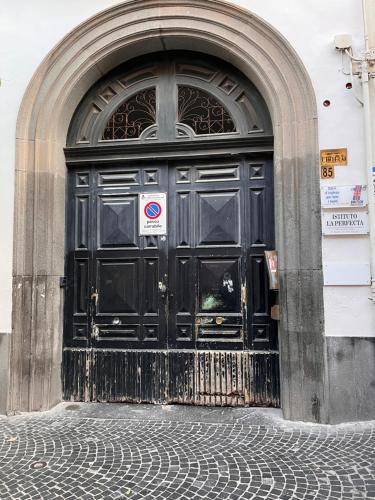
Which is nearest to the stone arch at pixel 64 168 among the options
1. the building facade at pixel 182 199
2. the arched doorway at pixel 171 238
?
the building facade at pixel 182 199

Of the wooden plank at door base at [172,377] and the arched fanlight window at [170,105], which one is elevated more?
the arched fanlight window at [170,105]

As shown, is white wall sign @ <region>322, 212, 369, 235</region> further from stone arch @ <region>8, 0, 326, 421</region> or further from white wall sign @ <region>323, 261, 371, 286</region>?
white wall sign @ <region>323, 261, 371, 286</region>

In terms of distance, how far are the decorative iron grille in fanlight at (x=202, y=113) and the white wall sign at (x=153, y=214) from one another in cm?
99

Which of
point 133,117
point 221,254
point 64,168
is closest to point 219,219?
point 221,254

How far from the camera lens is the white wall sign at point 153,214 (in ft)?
16.3

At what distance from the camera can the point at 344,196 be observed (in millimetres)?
4285

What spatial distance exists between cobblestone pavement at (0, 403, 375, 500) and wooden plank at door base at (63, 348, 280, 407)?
0.19 m

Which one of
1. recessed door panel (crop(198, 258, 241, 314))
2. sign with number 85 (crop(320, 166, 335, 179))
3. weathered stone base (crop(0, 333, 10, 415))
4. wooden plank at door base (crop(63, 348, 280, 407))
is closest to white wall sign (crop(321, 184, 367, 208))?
sign with number 85 (crop(320, 166, 335, 179))

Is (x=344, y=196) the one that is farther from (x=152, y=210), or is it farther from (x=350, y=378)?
(x=152, y=210)

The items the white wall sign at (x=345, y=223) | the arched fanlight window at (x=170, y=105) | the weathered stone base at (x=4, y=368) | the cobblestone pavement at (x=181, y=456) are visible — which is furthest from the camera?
the arched fanlight window at (x=170, y=105)

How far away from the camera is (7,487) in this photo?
3059 mm

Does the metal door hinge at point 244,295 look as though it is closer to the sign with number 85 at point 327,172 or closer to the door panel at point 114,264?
the door panel at point 114,264

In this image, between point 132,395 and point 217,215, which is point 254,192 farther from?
point 132,395

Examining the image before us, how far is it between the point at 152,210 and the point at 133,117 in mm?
1294
